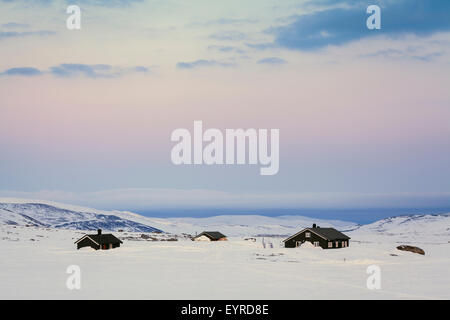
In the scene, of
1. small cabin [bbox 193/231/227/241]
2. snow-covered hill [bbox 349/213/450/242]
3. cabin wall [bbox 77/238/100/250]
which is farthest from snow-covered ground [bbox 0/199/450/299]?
snow-covered hill [bbox 349/213/450/242]

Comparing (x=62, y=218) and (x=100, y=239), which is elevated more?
(x=100, y=239)

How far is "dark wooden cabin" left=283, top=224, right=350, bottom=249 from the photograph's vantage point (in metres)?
73.8

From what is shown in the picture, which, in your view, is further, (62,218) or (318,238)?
(62,218)

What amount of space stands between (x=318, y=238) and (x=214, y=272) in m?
32.7

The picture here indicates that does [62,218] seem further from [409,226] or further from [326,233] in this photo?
[326,233]

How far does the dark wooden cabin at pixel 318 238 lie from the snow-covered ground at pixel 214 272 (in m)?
2.37

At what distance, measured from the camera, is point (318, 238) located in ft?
244

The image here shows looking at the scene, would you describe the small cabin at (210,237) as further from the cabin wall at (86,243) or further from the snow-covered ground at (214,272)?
the cabin wall at (86,243)

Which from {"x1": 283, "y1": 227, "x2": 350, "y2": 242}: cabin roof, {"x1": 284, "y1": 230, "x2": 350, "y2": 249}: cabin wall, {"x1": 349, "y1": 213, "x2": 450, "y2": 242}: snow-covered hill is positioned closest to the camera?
{"x1": 284, "y1": 230, "x2": 350, "y2": 249}: cabin wall

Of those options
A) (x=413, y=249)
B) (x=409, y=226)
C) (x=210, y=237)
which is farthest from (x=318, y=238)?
(x=409, y=226)

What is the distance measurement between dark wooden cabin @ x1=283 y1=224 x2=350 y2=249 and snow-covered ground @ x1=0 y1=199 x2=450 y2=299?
237 cm

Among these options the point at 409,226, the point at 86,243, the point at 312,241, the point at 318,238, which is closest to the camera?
the point at 86,243

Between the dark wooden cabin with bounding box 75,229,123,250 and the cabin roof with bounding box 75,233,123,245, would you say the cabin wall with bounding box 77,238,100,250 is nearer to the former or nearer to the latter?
the dark wooden cabin with bounding box 75,229,123,250
